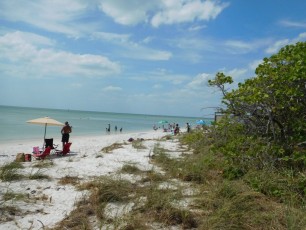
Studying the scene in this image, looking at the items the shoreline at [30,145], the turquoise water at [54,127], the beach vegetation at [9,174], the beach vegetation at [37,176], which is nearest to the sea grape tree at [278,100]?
the beach vegetation at [37,176]

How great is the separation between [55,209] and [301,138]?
466 cm

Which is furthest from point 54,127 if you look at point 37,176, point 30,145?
point 37,176

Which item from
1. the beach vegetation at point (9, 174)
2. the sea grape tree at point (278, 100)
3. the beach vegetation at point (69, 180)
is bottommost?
the beach vegetation at point (69, 180)

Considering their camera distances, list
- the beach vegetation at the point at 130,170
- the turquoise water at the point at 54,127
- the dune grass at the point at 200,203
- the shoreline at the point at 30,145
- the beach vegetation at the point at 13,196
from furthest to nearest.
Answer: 1. the turquoise water at the point at 54,127
2. the shoreline at the point at 30,145
3. the beach vegetation at the point at 130,170
4. the beach vegetation at the point at 13,196
5. the dune grass at the point at 200,203

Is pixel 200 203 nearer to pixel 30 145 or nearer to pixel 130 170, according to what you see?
pixel 130 170

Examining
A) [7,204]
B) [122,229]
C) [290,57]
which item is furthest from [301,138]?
[7,204]

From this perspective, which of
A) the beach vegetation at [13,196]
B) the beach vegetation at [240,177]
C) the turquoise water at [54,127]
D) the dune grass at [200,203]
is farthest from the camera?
the turquoise water at [54,127]

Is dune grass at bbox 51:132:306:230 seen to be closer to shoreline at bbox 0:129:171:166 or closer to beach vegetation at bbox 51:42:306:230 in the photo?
beach vegetation at bbox 51:42:306:230

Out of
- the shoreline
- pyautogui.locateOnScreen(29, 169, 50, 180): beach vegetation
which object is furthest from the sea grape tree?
the shoreline

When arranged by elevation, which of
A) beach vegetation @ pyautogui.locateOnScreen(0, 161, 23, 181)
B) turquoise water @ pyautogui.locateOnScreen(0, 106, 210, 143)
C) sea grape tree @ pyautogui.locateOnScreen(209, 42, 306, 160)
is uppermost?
sea grape tree @ pyautogui.locateOnScreen(209, 42, 306, 160)

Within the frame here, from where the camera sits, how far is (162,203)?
14.5ft

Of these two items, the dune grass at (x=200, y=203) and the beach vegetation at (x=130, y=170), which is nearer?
the dune grass at (x=200, y=203)

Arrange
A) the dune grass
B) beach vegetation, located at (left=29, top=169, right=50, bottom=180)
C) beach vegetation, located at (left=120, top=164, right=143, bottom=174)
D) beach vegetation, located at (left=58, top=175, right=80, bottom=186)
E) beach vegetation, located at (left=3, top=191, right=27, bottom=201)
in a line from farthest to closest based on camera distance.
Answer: beach vegetation, located at (left=120, top=164, right=143, bottom=174) < beach vegetation, located at (left=29, top=169, right=50, bottom=180) < beach vegetation, located at (left=58, top=175, right=80, bottom=186) < beach vegetation, located at (left=3, top=191, right=27, bottom=201) < the dune grass

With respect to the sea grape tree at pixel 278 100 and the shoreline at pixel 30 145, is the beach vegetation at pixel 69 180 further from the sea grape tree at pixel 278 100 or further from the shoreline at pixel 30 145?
the shoreline at pixel 30 145
